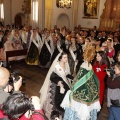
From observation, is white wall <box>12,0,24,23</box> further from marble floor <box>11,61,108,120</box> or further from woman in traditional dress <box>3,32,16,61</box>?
marble floor <box>11,61,108,120</box>

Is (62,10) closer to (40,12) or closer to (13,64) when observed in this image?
(40,12)

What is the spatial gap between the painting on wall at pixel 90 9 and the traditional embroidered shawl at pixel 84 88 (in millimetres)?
12865

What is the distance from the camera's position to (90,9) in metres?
15.9

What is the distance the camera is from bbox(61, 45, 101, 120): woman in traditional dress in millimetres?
3598

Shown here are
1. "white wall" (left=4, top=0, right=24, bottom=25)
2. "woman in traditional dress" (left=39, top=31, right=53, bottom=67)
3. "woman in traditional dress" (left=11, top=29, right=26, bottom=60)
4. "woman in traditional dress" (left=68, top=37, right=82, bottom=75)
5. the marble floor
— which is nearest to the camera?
the marble floor

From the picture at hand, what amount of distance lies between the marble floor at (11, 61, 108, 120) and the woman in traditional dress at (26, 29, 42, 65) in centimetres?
29

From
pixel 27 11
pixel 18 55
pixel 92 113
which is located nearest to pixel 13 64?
pixel 18 55

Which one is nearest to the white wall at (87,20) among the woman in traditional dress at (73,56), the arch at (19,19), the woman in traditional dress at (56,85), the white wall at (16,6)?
the arch at (19,19)

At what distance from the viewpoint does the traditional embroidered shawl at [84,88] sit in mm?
3588

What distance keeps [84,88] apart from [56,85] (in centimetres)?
77

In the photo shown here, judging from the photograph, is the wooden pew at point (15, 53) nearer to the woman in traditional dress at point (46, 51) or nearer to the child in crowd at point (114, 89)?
the woman in traditional dress at point (46, 51)

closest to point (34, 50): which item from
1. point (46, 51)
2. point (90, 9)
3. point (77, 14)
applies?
point (46, 51)

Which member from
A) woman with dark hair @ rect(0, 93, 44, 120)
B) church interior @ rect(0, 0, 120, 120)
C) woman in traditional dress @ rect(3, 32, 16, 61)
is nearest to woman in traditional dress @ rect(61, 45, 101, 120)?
woman with dark hair @ rect(0, 93, 44, 120)

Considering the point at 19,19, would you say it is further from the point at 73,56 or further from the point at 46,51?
the point at 73,56
